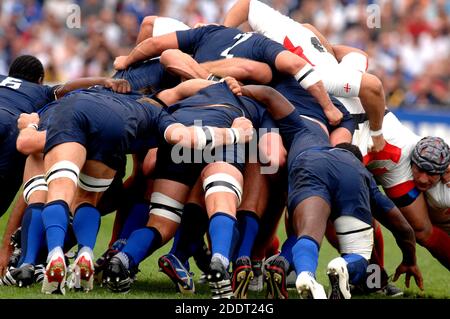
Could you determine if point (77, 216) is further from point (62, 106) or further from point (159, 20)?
point (159, 20)

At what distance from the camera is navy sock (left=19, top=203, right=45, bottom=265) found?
659cm

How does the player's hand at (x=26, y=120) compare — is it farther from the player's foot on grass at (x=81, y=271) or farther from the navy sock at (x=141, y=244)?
the player's foot on grass at (x=81, y=271)

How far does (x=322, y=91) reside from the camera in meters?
7.49

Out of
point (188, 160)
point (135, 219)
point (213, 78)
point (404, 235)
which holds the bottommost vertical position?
point (404, 235)

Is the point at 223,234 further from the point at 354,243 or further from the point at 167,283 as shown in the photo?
the point at 167,283

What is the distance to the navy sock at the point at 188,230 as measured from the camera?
6.87 metres

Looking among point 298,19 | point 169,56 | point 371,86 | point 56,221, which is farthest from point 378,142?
point 298,19

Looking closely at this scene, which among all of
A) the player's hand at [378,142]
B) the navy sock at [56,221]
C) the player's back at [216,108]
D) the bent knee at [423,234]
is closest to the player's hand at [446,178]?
the bent knee at [423,234]

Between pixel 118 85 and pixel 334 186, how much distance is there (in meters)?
1.73

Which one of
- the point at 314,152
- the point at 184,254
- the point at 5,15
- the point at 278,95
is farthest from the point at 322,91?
the point at 5,15

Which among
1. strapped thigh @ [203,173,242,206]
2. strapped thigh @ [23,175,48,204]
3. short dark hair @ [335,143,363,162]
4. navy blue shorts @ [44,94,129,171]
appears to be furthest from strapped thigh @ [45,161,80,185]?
short dark hair @ [335,143,363,162]

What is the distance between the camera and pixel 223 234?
634 centimetres

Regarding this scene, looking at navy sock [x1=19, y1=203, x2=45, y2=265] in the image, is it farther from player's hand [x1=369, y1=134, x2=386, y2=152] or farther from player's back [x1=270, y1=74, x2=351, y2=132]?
player's hand [x1=369, y1=134, x2=386, y2=152]

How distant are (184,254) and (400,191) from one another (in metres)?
1.77
